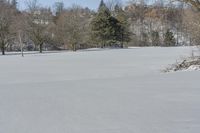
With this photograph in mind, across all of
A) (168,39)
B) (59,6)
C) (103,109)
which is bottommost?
(103,109)

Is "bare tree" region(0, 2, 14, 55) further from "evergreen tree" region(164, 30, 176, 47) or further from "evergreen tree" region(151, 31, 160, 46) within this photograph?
"evergreen tree" region(164, 30, 176, 47)

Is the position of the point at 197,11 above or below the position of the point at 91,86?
above

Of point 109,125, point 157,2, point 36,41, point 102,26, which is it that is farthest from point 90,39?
point 109,125

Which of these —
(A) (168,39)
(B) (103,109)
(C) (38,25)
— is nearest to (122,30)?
(A) (168,39)

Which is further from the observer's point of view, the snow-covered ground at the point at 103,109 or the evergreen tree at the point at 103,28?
the evergreen tree at the point at 103,28

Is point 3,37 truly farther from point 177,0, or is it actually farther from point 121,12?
point 177,0

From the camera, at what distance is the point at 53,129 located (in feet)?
15.7

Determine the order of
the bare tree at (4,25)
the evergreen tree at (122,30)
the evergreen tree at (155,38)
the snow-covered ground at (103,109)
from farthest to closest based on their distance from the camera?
the evergreen tree at (155,38) → the evergreen tree at (122,30) → the bare tree at (4,25) → the snow-covered ground at (103,109)

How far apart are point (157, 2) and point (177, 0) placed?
1571 mm

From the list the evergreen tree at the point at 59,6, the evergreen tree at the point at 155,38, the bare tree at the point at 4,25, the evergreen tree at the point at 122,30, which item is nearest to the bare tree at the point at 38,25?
the bare tree at the point at 4,25

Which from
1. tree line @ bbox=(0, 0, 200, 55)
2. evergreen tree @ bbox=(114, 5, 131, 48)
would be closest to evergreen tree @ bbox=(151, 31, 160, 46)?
tree line @ bbox=(0, 0, 200, 55)

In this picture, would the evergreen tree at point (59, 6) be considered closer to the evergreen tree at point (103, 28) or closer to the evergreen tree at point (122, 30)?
the evergreen tree at point (122, 30)

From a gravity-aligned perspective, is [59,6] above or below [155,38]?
above

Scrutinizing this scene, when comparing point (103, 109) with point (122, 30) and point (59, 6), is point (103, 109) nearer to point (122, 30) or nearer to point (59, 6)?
point (122, 30)
